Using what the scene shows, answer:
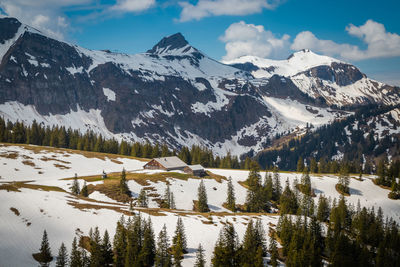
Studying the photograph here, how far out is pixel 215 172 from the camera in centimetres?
13975

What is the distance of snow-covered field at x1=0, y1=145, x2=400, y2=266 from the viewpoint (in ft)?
181

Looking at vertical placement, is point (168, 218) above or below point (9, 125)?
below

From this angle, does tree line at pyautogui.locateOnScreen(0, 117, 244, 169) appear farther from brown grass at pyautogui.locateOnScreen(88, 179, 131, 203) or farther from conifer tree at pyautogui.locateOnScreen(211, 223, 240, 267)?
conifer tree at pyautogui.locateOnScreen(211, 223, 240, 267)

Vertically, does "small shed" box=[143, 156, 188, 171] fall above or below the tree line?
below

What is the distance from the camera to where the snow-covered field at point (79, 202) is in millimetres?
55091

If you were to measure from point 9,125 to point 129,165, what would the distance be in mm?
75606

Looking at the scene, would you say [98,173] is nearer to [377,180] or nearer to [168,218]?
[168,218]

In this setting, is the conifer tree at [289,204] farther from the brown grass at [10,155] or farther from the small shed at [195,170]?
the brown grass at [10,155]

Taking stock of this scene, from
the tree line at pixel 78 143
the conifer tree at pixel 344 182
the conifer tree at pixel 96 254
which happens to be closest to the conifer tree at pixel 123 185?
the conifer tree at pixel 96 254

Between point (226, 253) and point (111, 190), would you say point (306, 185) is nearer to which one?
point (111, 190)

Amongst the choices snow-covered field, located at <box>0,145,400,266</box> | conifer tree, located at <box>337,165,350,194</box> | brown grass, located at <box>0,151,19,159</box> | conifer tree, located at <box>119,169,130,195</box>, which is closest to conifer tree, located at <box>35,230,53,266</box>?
snow-covered field, located at <box>0,145,400,266</box>

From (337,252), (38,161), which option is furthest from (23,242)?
(38,161)

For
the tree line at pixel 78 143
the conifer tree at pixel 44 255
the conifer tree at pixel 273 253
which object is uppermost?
the tree line at pixel 78 143

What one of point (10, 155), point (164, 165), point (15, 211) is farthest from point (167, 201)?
point (10, 155)
